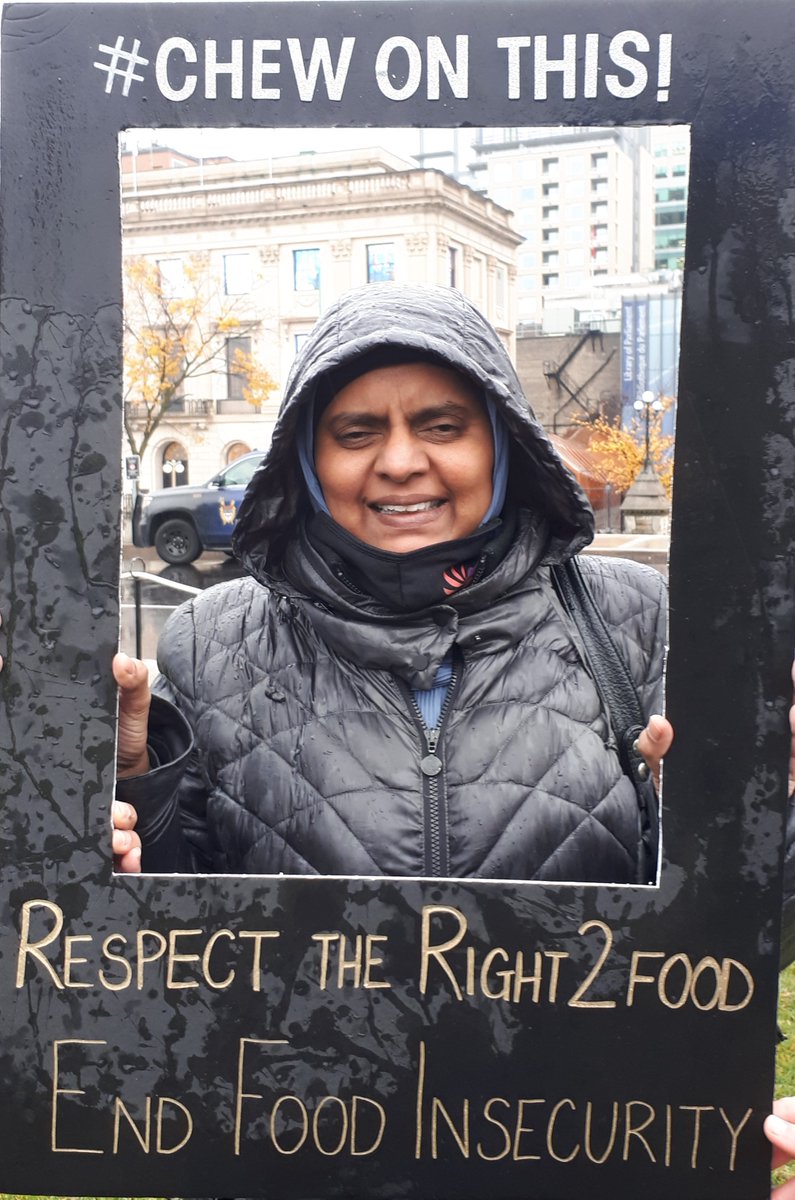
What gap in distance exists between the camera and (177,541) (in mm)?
1390

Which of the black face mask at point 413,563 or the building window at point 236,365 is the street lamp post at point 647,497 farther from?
the building window at point 236,365

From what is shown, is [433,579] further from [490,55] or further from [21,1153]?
[21,1153]

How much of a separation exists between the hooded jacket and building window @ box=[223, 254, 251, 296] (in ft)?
0.98

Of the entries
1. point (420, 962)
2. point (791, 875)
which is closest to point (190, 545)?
point (420, 962)

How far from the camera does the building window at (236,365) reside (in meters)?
1.85

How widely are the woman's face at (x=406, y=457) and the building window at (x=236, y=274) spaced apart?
434 millimetres

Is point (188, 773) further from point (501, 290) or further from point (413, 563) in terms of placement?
point (501, 290)

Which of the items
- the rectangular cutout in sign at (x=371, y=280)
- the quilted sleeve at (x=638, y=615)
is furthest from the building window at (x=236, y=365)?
the quilted sleeve at (x=638, y=615)

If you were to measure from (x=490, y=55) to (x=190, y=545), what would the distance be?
0.83m

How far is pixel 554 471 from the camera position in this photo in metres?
1.46

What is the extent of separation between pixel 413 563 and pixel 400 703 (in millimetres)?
195

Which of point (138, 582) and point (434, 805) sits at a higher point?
point (138, 582)

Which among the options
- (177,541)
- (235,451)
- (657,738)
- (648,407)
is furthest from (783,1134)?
(235,451)

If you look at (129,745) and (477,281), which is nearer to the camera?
(129,745)
